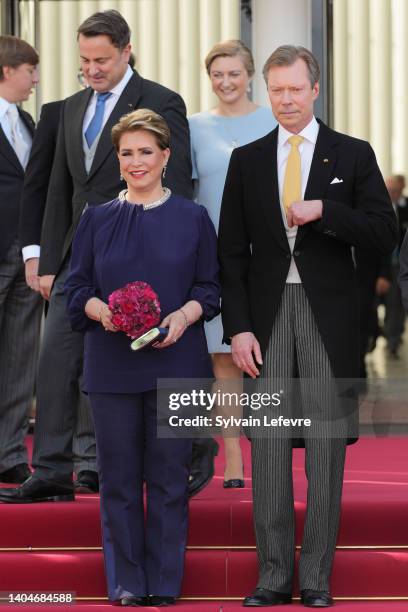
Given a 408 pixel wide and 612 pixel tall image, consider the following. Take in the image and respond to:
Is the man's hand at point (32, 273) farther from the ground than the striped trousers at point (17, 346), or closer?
farther from the ground

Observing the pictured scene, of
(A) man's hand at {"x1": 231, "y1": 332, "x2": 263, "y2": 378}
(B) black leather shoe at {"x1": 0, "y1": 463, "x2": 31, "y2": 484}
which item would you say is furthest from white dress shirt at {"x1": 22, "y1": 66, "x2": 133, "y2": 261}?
(B) black leather shoe at {"x1": 0, "y1": 463, "x2": 31, "y2": 484}

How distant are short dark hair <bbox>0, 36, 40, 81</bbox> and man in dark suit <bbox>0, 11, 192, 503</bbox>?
56 cm

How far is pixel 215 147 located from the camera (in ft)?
18.0

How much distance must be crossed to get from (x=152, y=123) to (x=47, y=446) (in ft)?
4.27

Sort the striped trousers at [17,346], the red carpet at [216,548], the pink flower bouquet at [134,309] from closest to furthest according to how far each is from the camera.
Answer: the pink flower bouquet at [134,309] → the red carpet at [216,548] → the striped trousers at [17,346]

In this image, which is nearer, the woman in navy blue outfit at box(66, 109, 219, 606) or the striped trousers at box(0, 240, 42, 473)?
the woman in navy blue outfit at box(66, 109, 219, 606)

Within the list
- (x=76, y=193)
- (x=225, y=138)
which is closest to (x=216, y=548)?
(x=76, y=193)

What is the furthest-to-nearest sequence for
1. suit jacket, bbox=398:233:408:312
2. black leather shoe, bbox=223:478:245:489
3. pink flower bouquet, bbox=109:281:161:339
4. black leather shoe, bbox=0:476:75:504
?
black leather shoe, bbox=223:478:245:489, black leather shoe, bbox=0:476:75:504, suit jacket, bbox=398:233:408:312, pink flower bouquet, bbox=109:281:161:339

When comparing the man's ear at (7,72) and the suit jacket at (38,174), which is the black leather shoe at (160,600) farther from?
the man's ear at (7,72)

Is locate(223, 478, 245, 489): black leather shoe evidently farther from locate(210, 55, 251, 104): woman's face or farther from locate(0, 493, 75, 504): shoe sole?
locate(210, 55, 251, 104): woman's face

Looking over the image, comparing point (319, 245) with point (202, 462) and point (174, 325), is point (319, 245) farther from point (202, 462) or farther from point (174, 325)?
point (202, 462)

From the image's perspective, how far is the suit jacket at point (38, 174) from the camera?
17.5 feet

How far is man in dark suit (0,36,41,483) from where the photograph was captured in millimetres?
5645

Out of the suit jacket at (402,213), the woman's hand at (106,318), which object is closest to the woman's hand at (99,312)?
the woman's hand at (106,318)
